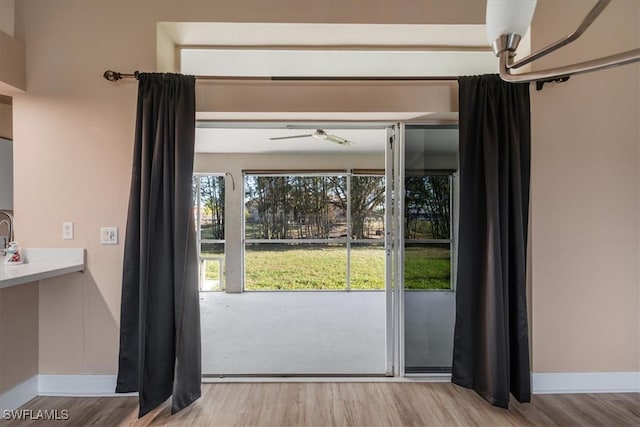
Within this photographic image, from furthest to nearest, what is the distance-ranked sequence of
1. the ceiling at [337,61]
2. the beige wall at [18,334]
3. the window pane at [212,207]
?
the window pane at [212,207], the ceiling at [337,61], the beige wall at [18,334]

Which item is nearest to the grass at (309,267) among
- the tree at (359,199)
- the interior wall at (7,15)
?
the tree at (359,199)

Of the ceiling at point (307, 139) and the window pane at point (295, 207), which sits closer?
the ceiling at point (307, 139)

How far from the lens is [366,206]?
570 cm

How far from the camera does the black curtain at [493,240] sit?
205cm

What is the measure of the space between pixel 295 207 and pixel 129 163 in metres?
3.70

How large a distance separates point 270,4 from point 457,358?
2805 mm

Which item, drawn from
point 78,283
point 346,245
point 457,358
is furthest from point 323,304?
point 78,283

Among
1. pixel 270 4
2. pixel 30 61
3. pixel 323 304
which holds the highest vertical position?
pixel 270 4

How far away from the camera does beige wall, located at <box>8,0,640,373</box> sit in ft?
7.18

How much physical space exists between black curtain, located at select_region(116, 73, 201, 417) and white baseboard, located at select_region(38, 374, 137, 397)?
187 millimetres

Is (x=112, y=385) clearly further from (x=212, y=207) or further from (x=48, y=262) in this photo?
(x=212, y=207)

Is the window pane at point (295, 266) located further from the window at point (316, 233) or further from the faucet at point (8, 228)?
the faucet at point (8, 228)

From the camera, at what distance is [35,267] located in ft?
6.57

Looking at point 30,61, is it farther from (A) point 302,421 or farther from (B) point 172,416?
(A) point 302,421
